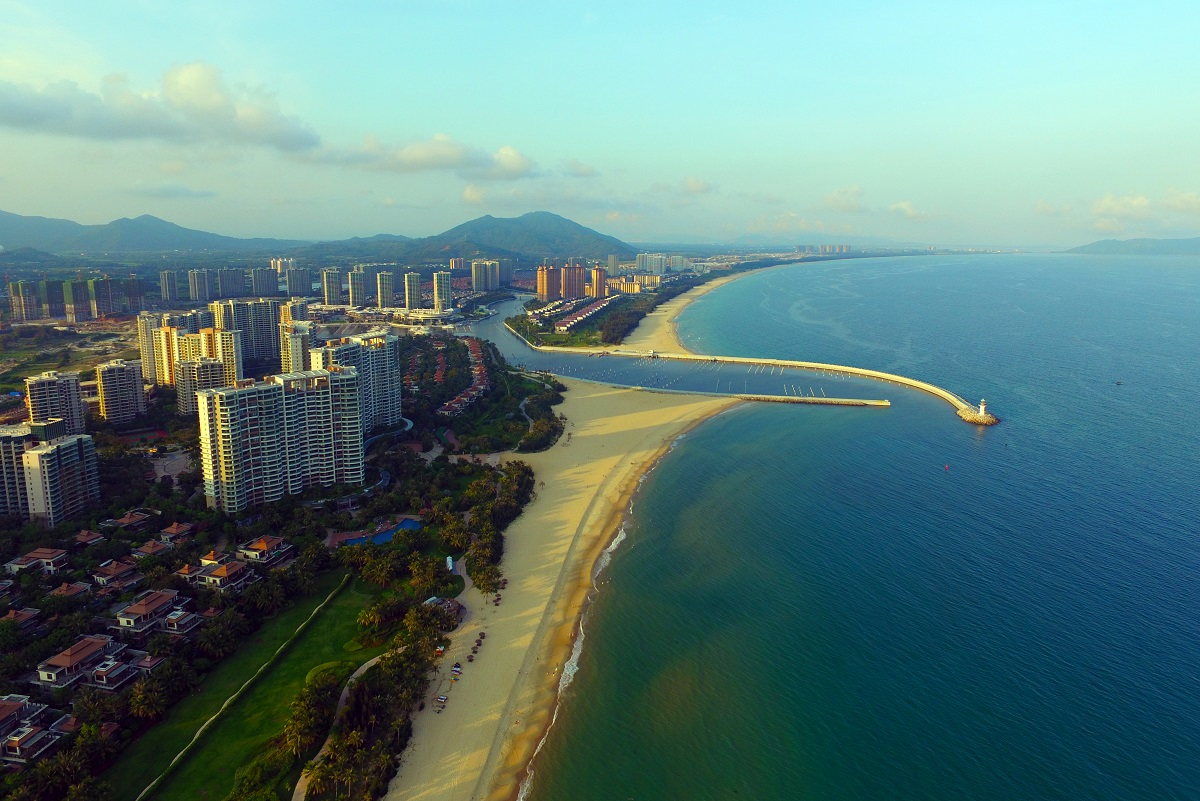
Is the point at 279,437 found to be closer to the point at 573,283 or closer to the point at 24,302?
the point at 24,302

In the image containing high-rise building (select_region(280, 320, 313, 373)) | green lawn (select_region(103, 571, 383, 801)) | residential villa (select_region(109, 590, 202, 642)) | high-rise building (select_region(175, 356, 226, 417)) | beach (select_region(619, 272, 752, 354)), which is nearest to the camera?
green lawn (select_region(103, 571, 383, 801))

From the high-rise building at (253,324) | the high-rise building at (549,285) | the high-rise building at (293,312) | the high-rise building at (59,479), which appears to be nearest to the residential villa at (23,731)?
the high-rise building at (59,479)

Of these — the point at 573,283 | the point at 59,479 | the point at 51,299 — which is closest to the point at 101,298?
the point at 51,299

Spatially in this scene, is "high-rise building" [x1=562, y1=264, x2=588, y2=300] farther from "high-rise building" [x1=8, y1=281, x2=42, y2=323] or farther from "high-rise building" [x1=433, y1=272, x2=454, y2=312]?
"high-rise building" [x1=8, y1=281, x2=42, y2=323]

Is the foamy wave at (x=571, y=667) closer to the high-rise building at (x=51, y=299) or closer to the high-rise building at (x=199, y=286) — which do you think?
the high-rise building at (x=51, y=299)

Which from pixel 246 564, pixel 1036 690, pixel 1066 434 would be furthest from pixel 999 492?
pixel 246 564

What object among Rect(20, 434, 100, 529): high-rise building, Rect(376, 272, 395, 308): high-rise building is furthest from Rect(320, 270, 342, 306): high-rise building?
Rect(20, 434, 100, 529): high-rise building
